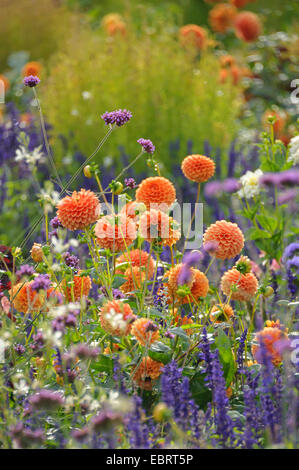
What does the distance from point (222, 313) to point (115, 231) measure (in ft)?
1.30

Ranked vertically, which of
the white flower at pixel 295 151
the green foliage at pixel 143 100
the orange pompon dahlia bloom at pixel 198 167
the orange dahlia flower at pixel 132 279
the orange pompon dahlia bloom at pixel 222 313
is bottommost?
the orange pompon dahlia bloom at pixel 222 313

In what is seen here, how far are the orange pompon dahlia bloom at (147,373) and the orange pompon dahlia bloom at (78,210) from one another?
0.38 metres

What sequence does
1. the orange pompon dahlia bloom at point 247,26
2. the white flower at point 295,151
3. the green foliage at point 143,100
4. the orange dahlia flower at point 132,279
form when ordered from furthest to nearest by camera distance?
the orange pompon dahlia bloom at point 247,26, the green foliage at point 143,100, the white flower at point 295,151, the orange dahlia flower at point 132,279

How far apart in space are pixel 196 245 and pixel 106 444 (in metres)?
0.92

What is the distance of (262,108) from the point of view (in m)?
6.12

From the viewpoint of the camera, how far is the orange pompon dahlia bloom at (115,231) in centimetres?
169

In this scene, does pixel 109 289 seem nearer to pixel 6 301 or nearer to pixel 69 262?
pixel 69 262

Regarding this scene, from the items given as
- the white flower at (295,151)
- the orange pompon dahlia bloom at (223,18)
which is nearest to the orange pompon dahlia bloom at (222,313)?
the white flower at (295,151)

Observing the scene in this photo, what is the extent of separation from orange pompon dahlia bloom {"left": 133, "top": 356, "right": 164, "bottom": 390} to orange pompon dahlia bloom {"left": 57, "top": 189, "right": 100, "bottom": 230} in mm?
377

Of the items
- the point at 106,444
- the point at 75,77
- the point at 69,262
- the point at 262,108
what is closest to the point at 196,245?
the point at 69,262

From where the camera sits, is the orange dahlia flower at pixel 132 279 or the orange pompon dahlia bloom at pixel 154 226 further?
the orange dahlia flower at pixel 132 279

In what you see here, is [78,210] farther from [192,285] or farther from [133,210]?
[192,285]

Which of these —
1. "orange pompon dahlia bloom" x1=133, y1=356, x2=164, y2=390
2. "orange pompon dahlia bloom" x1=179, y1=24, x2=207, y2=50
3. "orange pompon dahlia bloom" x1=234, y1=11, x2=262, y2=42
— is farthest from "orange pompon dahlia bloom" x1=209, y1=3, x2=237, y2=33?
"orange pompon dahlia bloom" x1=133, y1=356, x2=164, y2=390

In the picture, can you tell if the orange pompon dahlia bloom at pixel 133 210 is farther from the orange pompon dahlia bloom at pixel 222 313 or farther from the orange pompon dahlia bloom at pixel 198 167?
the orange pompon dahlia bloom at pixel 222 313
